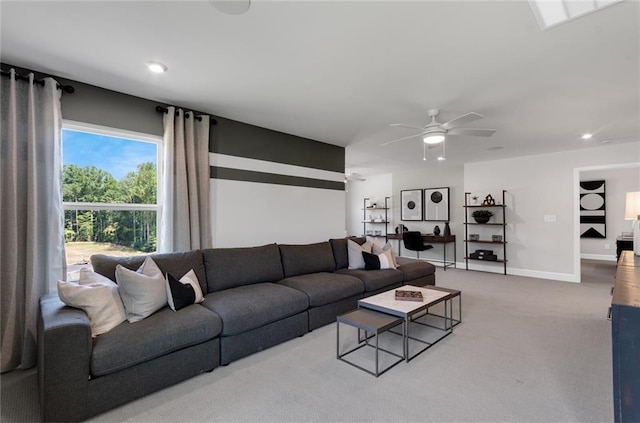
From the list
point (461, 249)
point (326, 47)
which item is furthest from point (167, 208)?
point (461, 249)

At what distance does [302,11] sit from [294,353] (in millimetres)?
2636

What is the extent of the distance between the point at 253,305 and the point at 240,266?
0.71 metres

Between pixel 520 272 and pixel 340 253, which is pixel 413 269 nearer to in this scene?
pixel 340 253

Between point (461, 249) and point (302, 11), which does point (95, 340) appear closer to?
point (302, 11)

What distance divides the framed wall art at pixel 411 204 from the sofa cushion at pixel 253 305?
5.38m

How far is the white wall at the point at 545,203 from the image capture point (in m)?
5.36

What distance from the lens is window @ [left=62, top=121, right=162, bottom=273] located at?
281cm

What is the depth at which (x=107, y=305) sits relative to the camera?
2.11 metres

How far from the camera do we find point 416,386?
2.13 m

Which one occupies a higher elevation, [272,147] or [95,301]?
[272,147]

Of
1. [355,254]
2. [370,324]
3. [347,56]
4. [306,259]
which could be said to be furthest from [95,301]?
[355,254]

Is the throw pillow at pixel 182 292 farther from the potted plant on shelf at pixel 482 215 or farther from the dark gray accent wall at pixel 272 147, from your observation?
the potted plant on shelf at pixel 482 215

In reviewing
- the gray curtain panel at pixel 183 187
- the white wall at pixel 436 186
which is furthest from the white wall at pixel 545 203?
the gray curtain panel at pixel 183 187

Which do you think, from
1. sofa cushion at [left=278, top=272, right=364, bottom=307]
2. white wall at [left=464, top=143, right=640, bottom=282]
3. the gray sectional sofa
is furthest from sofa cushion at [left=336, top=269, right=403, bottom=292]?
white wall at [left=464, top=143, right=640, bottom=282]
